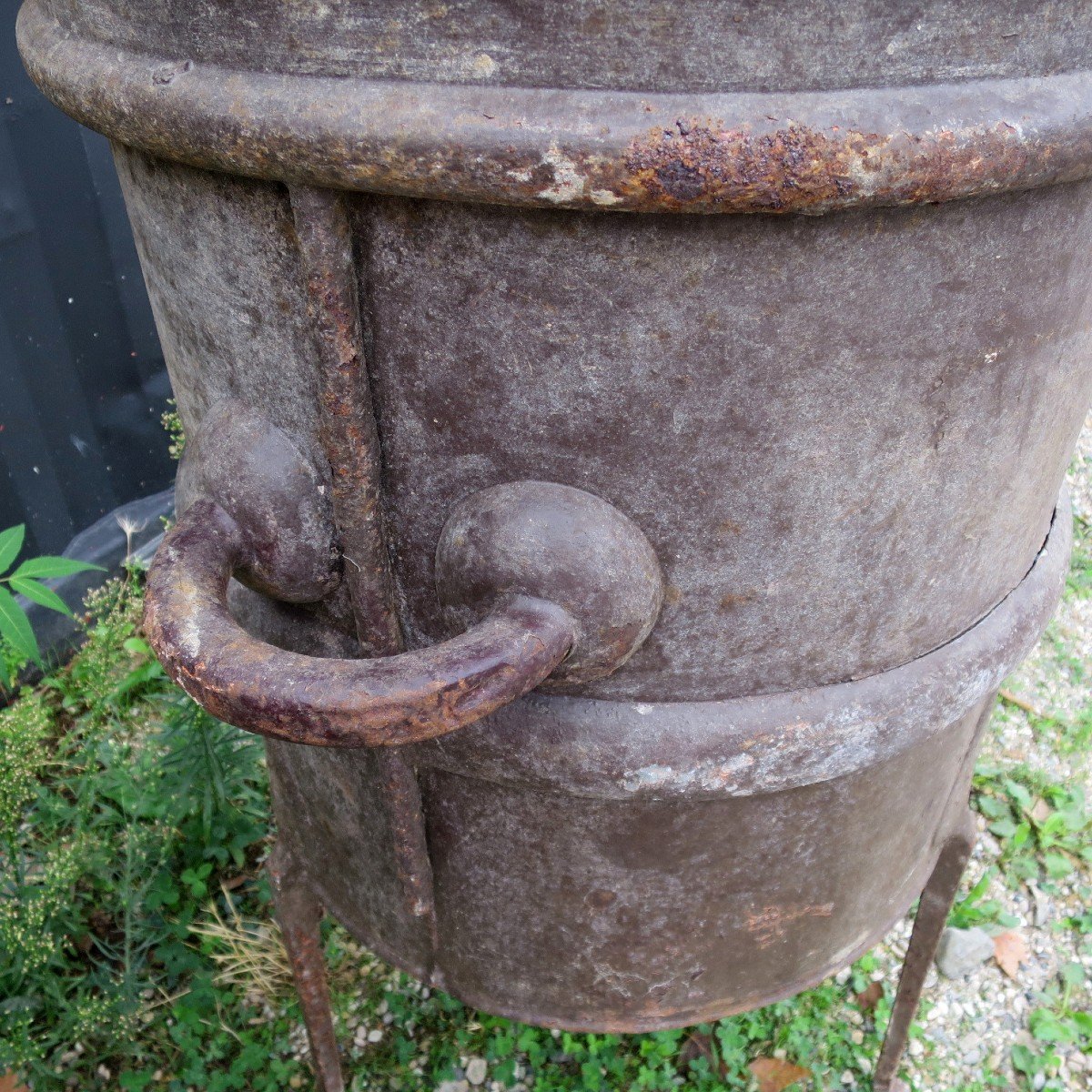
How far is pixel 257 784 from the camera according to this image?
265 centimetres

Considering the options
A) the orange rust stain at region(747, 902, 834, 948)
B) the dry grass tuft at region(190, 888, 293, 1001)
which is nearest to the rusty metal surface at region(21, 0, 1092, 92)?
the orange rust stain at region(747, 902, 834, 948)

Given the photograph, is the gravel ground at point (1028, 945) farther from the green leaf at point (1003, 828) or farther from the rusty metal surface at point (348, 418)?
the rusty metal surface at point (348, 418)

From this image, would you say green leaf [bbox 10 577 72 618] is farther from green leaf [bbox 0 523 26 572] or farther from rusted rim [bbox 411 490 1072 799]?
rusted rim [bbox 411 490 1072 799]

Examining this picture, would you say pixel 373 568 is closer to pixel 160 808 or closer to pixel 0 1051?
pixel 0 1051

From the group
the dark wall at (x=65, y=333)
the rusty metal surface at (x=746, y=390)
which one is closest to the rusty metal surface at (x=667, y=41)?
the rusty metal surface at (x=746, y=390)

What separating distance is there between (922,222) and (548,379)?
0.36 m

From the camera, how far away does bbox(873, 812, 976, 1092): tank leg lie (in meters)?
1.72

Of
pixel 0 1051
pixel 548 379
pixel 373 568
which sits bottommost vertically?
pixel 0 1051

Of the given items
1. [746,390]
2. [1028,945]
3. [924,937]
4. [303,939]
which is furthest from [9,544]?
[1028,945]

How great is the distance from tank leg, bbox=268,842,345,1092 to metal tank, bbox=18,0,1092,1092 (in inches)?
13.8

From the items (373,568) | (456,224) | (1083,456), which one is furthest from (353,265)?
(1083,456)

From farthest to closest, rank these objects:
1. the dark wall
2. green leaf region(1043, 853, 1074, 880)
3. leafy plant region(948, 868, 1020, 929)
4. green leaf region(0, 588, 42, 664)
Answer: the dark wall → green leaf region(1043, 853, 1074, 880) → leafy plant region(948, 868, 1020, 929) → green leaf region(0, 588, 42, 664)

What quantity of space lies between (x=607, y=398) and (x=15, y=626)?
140 centimetres

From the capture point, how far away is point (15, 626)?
1893 mm
